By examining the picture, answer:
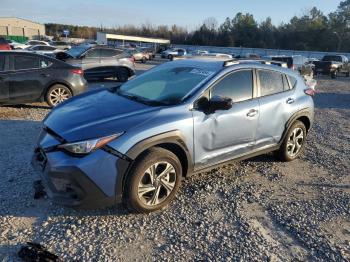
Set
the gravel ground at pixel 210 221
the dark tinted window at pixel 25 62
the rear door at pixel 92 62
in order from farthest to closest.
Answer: the rear door at pixel 92 62 → the dark tinted window at pixel 25 62 → the gravel ground at pixel 210 221

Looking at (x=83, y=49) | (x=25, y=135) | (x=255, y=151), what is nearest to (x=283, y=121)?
(x=255, y=151)

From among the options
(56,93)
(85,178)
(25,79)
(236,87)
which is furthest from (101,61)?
(85,178)

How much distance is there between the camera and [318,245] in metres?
3.77

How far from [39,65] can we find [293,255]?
24.8ft

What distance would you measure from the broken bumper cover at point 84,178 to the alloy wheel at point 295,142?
3.31 meters

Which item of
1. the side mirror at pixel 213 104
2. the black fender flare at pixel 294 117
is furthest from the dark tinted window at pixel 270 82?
the side mirror at pixel 213 104

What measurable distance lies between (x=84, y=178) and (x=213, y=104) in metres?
1.75

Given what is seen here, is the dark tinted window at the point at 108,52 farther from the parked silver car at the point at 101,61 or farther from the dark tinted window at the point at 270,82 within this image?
the dark tinted window at the point at 270,82

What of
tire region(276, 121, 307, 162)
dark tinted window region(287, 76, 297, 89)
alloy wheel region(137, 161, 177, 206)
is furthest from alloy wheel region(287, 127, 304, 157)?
alloy wheel region(137, 161, 177, 206)

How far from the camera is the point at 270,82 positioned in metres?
5.57

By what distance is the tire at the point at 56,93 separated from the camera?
911 cm

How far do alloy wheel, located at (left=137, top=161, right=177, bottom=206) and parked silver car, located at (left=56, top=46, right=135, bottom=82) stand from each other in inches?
453

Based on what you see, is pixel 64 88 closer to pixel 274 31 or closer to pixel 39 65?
pixel 39 65

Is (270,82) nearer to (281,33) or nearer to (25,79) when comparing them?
(25,79)
